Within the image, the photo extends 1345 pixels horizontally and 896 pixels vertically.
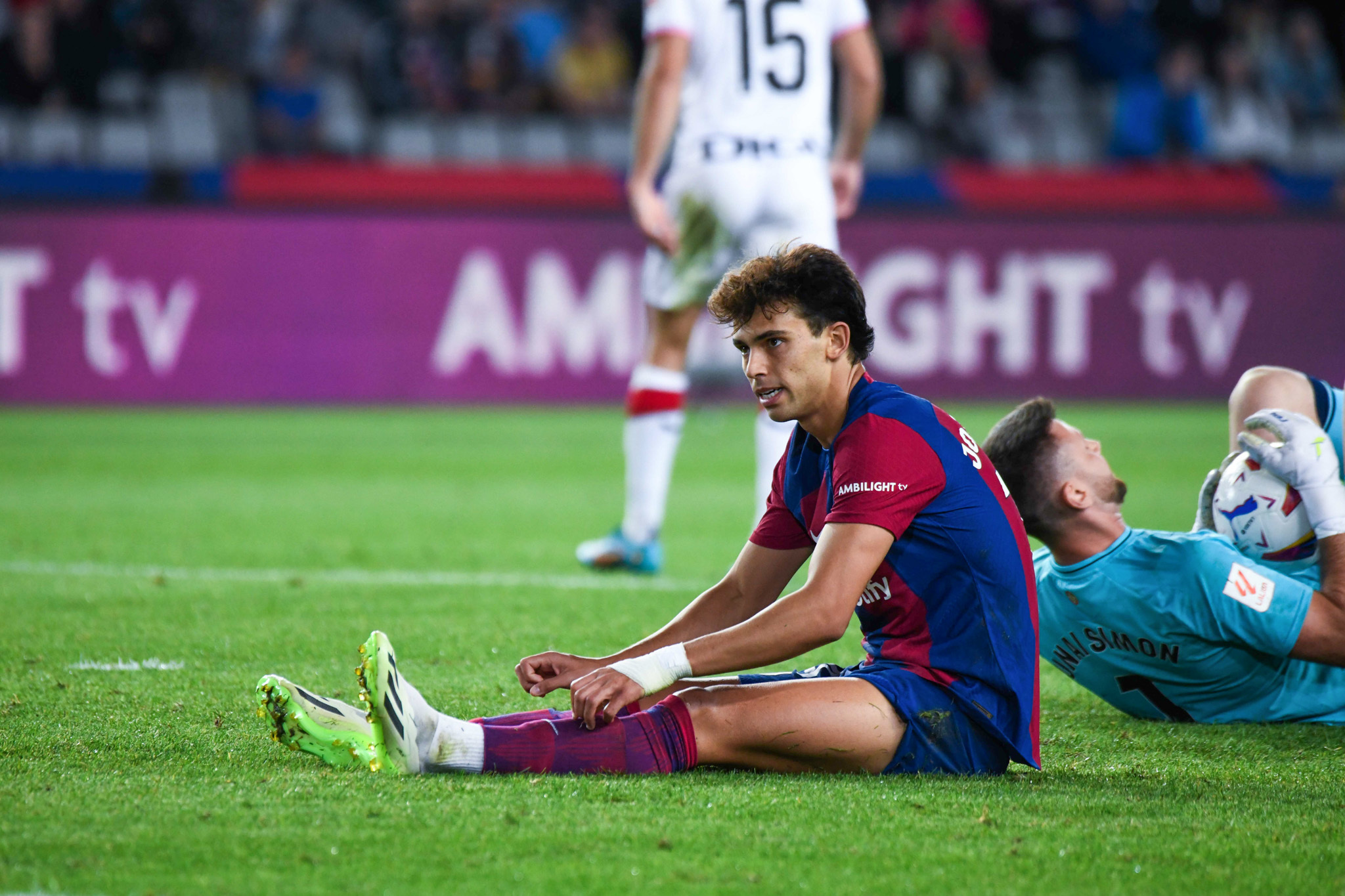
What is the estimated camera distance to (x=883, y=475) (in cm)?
297

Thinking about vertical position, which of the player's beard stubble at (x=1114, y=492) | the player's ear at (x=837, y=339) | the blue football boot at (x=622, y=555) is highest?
the player's ear at (x=837, y=339)

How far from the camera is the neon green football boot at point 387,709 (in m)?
2.80

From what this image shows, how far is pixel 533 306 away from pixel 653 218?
719cm

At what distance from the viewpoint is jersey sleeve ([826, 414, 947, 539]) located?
2.96 m

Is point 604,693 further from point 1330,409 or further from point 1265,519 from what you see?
point 1330,409

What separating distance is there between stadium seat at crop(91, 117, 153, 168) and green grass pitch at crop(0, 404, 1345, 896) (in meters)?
7.28

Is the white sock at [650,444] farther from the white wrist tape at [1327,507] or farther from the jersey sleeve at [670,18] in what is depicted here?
the white wrist tape at [1327,507]

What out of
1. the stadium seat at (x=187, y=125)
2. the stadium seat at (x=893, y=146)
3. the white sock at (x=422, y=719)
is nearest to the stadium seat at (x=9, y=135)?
the stadium seat at (x=187, y=125)

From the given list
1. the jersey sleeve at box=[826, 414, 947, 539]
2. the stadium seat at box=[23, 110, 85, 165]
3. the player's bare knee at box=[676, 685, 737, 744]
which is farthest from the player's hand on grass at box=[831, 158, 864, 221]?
the stadium seat at box=[23, 110, 85, 165]

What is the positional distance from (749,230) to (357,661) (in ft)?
8.00

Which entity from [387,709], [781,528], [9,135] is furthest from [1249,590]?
[9,135]

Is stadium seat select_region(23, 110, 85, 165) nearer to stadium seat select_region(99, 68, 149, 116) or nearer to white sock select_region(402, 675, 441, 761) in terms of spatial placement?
stadium seat select_region(99, 68, 149, 116)

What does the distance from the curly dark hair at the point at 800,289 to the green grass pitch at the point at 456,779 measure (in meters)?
0.87

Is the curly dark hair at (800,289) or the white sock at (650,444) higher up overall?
the curly dark hair at (800,289)
